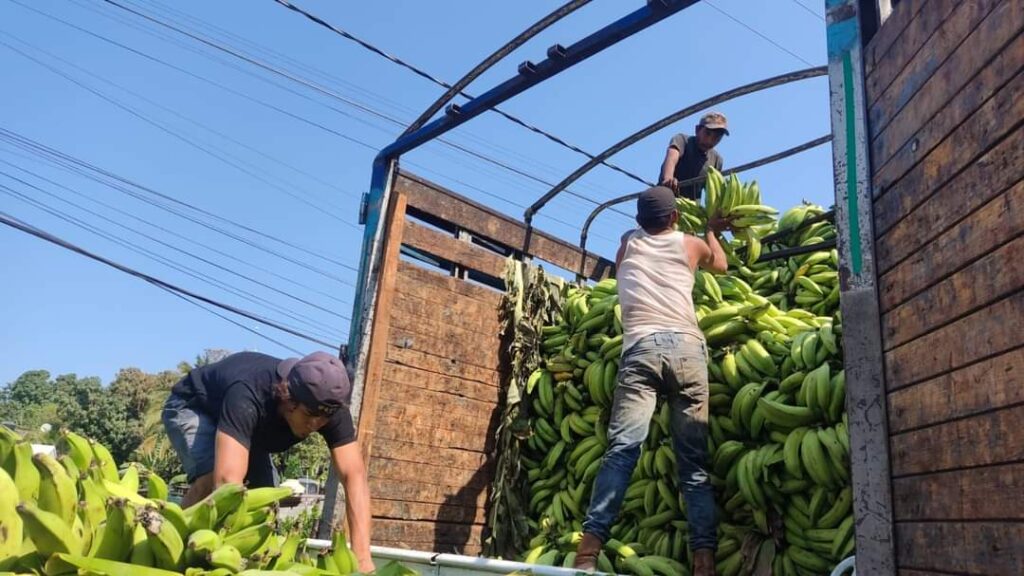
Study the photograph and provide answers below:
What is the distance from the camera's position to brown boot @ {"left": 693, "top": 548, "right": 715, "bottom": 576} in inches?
126

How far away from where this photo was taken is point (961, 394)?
6.62 ft

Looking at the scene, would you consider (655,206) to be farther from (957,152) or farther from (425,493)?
(425,493)

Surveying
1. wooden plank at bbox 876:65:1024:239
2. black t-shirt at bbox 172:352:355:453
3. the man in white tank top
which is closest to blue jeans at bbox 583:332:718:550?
the man in white tank top

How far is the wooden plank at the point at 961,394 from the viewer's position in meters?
1.84

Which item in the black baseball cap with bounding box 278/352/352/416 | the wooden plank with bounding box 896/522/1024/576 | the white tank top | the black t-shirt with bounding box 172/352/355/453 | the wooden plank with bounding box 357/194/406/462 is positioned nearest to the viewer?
the wooden plank with bounding box 896/522/1024/576

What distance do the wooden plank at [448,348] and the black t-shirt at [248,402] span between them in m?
1.06

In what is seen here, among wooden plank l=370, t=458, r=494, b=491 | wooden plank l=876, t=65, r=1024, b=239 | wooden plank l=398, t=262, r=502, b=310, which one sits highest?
wooden plank l=398, t=262, r=502, b=310

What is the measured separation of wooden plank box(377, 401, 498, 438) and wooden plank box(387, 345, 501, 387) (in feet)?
0.73

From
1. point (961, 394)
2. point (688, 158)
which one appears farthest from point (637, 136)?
point (961, 394)

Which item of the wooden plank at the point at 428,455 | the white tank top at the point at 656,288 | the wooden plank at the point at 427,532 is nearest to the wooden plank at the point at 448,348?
the wooden plank at the point at 428,455

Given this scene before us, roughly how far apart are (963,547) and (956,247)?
79cm

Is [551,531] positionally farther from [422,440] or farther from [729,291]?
[729,291]

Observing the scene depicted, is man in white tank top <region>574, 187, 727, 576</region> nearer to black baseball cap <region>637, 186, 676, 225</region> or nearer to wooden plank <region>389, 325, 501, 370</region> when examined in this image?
black baseball cap <region>637, 186, 676, 225</region>

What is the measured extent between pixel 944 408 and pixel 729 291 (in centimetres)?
246
